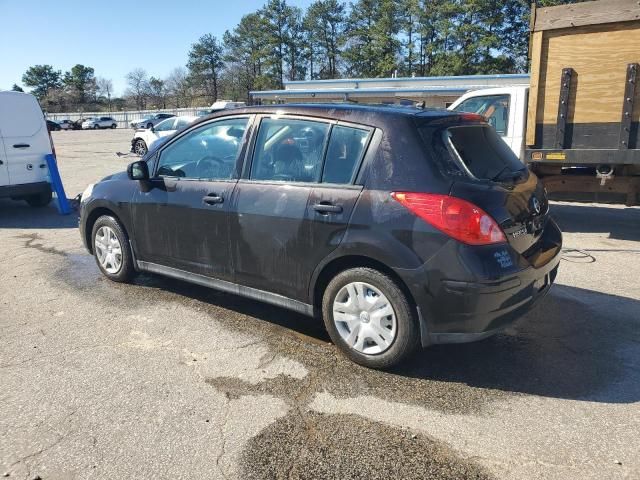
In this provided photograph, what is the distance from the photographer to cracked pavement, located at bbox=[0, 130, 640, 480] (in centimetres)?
265

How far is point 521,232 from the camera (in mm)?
→ 3420

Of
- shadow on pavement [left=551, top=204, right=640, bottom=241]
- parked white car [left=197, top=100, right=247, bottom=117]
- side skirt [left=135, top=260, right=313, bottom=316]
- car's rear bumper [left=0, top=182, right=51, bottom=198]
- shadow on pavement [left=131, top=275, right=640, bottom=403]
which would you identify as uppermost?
parked white car [left=197, top=100, right=247, bottom=117]

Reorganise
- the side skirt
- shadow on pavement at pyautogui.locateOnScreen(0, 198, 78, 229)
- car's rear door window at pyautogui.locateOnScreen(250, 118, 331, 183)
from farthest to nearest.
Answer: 1. shadow on pavement at pyautogui.locateOnScreen(0, 198, 78, 229)
2. the side skirt
3. car's rear door window at pyautogui.locateOnScreen(250, 118, 331, 183)

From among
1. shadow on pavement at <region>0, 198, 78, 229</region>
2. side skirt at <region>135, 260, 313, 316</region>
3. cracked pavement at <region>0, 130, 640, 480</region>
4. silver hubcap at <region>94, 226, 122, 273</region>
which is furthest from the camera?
shadow on pavement at <region>0, 198, 78, 229</region>

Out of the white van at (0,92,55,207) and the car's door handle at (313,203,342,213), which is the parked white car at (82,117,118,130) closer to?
the white van at (0,92,55,207)

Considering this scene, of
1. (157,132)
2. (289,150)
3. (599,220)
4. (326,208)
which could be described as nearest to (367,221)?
(326,208)

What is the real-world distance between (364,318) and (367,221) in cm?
66

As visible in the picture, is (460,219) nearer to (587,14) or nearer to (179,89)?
(587,14)

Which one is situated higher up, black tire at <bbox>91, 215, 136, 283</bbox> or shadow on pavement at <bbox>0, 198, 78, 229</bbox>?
black tire at <bbox>91, 215, 136, 283</bbox>

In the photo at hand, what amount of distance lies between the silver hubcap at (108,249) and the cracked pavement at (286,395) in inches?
12.0

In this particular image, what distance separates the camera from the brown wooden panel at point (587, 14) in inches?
243

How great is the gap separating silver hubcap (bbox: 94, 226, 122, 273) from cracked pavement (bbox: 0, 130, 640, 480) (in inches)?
12.0

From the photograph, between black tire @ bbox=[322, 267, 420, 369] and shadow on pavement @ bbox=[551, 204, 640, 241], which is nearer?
black tire @ bbox=[322, 267, 420, 369]

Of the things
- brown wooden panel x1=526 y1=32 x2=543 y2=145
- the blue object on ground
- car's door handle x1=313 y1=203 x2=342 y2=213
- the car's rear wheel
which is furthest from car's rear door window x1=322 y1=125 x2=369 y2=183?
the car's rear wheel
